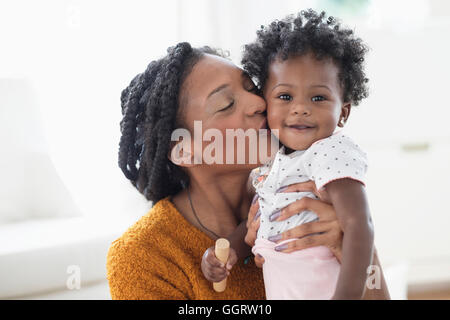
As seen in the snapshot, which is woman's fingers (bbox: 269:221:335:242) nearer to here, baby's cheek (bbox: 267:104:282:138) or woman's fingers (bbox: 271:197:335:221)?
woman's fingers (bbox: 271:197:335:221)

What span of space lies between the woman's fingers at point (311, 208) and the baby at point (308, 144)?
0.05 ft

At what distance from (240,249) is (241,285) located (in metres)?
0.09

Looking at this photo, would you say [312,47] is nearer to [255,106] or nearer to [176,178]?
[255,106]

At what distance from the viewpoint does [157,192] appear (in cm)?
130

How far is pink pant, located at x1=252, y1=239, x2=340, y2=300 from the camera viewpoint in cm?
102

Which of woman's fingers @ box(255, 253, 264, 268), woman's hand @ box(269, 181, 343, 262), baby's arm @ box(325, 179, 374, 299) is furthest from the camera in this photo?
woman's fingers @ box(255, 253, 264, 268)

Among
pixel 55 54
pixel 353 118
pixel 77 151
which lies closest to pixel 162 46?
pixel 55 54

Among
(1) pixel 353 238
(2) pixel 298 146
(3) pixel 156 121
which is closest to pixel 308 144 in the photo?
(2) pixel 298 146

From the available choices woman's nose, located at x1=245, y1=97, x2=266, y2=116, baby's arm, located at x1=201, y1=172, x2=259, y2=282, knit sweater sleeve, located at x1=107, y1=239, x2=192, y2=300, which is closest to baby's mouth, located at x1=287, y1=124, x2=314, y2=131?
woman's nose, located at x1=245, y1=97, x2=266, y2=116

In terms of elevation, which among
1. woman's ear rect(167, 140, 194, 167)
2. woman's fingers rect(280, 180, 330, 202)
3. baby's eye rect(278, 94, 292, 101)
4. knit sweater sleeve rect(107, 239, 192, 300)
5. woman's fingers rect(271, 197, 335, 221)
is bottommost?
knit sweater sleeve rect(107, 239, 192, 300)

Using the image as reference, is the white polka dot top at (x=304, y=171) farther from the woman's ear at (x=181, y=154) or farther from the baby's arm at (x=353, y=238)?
the woman's ear at (x=181, y=154)

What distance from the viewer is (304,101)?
108 cm

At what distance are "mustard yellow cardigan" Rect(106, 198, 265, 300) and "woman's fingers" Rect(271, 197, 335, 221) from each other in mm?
247

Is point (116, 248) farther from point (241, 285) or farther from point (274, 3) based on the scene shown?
point (274, 3)
